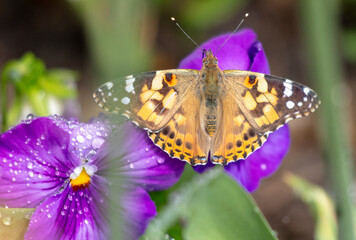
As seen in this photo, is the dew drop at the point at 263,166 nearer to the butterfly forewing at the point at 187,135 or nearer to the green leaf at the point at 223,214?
the butterfly forewing at the point at 187,135

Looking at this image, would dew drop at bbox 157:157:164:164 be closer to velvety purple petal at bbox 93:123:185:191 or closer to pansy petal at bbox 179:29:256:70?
velvety purple petal at bbox 93:123:185:191

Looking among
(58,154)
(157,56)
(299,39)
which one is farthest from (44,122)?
Answer: (299,39)

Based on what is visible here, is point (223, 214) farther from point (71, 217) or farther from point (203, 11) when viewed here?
point (203, 11)

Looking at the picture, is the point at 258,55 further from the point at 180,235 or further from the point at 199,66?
the point at 180,235

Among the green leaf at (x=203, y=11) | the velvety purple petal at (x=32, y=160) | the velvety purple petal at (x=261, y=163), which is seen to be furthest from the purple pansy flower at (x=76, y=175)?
the green leaf at (x=203, y=11)

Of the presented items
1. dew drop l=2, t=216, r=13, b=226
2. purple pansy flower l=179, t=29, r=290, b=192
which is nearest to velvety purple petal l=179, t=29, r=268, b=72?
purple pansy flower l=179, t=29, r=290, b=192
